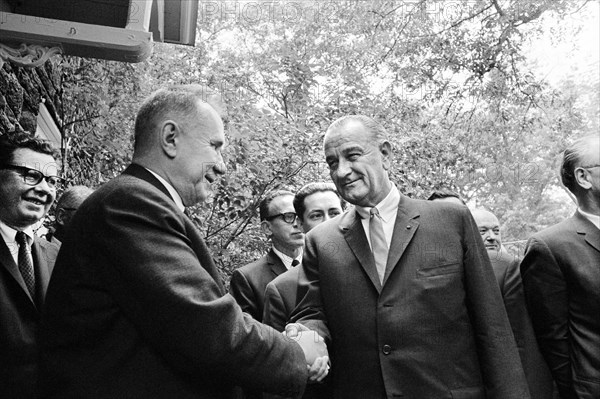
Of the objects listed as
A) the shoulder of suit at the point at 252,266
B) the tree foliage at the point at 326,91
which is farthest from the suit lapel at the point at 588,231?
the tree foliage at the point at 326,91

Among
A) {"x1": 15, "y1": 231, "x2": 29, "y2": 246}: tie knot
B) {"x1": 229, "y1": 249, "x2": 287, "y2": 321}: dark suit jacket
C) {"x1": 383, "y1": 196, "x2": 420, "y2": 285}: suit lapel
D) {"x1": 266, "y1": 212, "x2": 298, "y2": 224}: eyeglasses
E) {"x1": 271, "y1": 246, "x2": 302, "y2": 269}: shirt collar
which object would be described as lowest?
{"x1": 229, "y1": 249, "x2": 287, "y2": 321}: dark suit jacket

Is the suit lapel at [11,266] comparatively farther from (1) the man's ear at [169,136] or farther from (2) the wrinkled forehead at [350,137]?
(2) the wrinkled forehead at [350,137]

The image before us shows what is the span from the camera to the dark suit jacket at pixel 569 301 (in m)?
3.39

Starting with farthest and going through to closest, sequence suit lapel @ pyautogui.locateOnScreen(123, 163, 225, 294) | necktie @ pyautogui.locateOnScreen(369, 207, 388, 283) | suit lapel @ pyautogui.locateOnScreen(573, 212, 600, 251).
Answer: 1. suit lapel @ pyautogui.locateOnScreen(573, 212, 600, 251)
2. necktie @ pyautogui.locateOnScreen(369, 207, 388, 283)
3. suit lapel @ pyautogui.locateOnScreen(123, 163, 225, 294)

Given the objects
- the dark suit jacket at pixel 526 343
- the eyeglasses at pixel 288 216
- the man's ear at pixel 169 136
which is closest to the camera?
the man's ear at pixel 169 136

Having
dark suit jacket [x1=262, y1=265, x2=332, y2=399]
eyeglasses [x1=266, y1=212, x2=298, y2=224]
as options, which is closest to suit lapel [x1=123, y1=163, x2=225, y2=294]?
dark suit jacket [x1=262, y1=265, x2=332, y2=399]

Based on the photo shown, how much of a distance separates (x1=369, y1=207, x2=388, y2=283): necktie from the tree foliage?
527 centimetres

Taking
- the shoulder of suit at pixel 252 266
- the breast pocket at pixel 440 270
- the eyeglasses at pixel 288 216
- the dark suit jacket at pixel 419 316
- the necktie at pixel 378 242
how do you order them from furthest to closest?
the eyeglasses at pixel 288 216 < the shoulder of suit at pixel 252 266 < the necktie at pixel 378 242 < the breast pocket at pixel 440 270 < the dark suit jacket at pixel 419 316

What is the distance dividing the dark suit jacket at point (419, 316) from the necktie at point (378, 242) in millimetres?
49

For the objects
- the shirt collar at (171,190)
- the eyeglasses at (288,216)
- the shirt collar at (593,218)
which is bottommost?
the eyeglasses at (288,216)

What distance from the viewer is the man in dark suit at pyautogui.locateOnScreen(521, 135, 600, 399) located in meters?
3.40

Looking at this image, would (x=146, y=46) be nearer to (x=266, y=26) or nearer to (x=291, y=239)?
Answer: (x=291, y=239)

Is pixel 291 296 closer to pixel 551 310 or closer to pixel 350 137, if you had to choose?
pixel 350 137

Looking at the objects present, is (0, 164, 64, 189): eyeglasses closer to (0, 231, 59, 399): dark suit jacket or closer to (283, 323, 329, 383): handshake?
(0, 231, 59, 399): dark suit jacket
